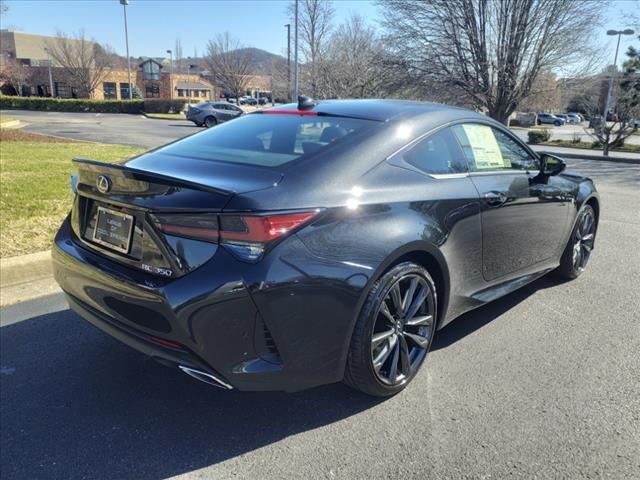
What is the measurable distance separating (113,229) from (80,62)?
66.9 metres

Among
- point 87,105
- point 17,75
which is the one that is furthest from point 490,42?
point 17,75

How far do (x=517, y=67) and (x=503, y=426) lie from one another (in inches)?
1041

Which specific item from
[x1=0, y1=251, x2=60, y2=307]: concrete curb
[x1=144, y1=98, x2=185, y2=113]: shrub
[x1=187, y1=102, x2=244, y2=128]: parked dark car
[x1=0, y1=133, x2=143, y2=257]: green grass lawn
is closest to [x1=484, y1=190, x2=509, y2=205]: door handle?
[x1=0, y1=251, x2=60, y2=307]: concrete curb

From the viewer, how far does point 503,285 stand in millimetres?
3732

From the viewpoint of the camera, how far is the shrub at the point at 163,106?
147 ft

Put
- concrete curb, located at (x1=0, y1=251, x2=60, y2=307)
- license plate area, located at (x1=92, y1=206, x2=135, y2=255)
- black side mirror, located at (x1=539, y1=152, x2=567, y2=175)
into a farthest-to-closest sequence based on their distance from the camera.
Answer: concrete curb, located at (x1=0, y1=251, x2=60, y2=307) < black side mirror, located at (x1=539, y1=152, x2=567, y2=175) < license plate area, located at (x1=92, y1=206, x2=135, y2=255)

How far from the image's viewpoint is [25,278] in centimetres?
458

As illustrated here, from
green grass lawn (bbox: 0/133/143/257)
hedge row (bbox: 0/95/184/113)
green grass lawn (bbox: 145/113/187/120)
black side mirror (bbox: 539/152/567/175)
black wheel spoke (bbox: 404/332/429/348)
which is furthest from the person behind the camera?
hedge row (bbox: 0/95/184/113)

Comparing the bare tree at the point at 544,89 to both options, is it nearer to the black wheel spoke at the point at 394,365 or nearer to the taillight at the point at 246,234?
the black wheel spoke at the point at 394,365

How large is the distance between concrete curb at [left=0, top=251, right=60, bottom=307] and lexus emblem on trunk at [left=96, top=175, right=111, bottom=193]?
7.23 ft

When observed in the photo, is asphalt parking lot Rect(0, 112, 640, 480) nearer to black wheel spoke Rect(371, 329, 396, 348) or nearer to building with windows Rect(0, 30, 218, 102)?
black wheel spoke Rect(371, 329, 396, 348)

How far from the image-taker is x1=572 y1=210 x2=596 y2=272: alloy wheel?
481 centimetres

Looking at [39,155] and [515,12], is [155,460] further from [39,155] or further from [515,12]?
[515,12]

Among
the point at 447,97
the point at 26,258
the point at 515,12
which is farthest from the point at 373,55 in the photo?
the point at 26,258
